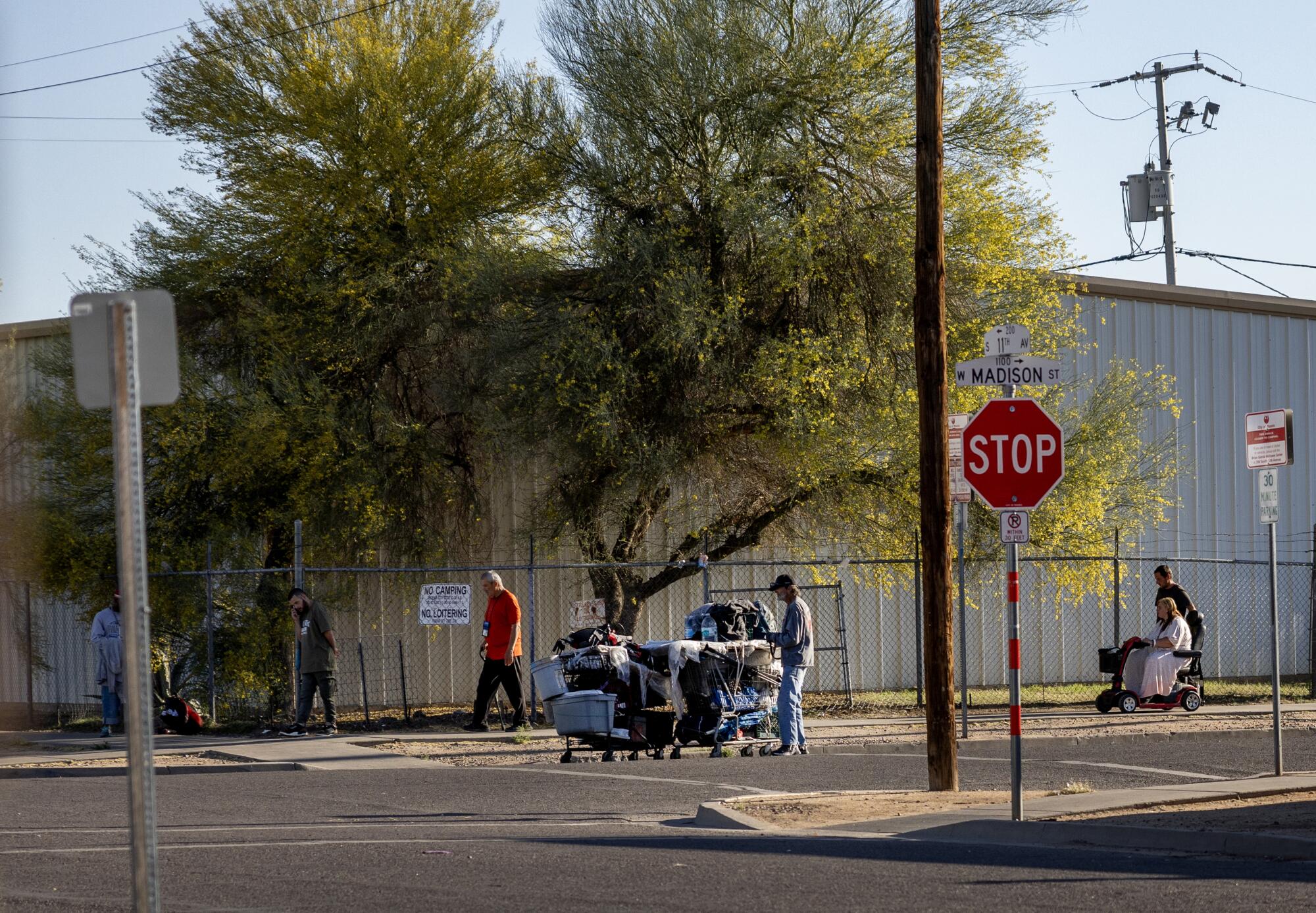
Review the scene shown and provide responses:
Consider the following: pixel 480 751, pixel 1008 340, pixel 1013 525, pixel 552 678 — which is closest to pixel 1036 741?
pixel 552 678

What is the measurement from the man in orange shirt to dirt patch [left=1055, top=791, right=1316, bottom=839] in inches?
362

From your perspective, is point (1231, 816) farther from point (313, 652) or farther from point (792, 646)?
point (313, 652)

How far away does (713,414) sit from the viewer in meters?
21.8

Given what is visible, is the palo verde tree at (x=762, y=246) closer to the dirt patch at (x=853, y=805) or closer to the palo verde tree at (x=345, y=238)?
the palo verde tree at (x=345, y=238)

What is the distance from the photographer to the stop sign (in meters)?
11.1

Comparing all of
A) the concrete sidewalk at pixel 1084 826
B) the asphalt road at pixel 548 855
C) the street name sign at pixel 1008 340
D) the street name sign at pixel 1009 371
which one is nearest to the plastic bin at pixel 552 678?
the asphalt road at pixel 548 855

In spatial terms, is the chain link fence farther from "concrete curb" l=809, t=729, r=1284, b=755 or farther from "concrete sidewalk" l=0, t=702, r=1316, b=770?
→ "concrete curb" l=809, t=729, r=1284, b=755

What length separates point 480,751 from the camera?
1783 cm

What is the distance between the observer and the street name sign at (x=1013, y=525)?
1116 centimetres

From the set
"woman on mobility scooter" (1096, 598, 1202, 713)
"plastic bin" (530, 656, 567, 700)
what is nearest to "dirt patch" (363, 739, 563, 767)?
"plastic bin" (530, 656, 567, 700)

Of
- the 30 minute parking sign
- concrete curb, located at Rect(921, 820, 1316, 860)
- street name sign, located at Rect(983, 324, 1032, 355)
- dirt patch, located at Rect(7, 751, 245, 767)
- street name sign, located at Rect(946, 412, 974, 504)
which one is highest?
street name sign, located at Rect(983, 324, 1032, 355)

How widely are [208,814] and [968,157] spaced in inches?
542

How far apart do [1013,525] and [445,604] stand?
10628 mm

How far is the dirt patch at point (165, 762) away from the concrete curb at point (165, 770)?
76 mm
